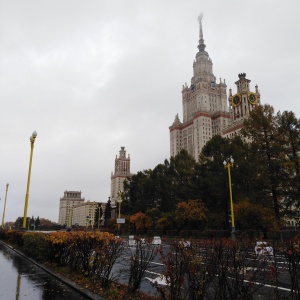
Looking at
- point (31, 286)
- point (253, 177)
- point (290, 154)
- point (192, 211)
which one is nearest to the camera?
point (31, 286)

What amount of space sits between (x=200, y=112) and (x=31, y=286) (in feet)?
421

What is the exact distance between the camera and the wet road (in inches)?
303

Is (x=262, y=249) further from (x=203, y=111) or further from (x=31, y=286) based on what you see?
(x=203, y=111)

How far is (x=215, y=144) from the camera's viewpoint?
41156 millimetres

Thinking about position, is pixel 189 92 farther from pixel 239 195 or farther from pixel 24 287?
pixel 24 287

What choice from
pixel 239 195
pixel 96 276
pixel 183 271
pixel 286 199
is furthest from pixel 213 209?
pixel 183 271

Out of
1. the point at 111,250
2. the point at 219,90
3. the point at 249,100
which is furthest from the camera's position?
the point at 219,90

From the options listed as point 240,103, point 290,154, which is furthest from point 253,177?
point 240,103

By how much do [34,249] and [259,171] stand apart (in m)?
23.3

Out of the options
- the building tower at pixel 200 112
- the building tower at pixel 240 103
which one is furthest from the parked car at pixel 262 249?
the building tower at pixel 200 112

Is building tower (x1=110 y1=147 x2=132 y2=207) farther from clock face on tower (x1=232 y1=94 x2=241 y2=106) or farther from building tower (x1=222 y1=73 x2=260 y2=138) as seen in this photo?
clock face on tower (x1=232 y1=94 x2=241 y2=106)

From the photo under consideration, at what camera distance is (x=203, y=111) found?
133000mm

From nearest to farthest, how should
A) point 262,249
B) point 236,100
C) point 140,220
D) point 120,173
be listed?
point 262,249 → point 140,220 → point 236,100 → point 120,173

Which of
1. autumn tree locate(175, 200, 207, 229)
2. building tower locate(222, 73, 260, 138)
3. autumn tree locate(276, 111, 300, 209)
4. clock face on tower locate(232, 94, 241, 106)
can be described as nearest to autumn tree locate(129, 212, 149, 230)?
autumn tree locate(175, 200, 207, 229)
